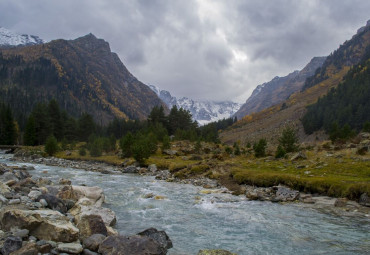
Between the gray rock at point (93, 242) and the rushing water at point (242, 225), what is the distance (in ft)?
10.8

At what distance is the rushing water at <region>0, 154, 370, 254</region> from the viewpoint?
484 inches

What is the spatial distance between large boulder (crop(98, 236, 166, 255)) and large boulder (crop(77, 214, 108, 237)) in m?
1.54

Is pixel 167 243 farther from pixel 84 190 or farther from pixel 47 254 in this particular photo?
pixel 84 190

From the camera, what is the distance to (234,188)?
2902 centimetres

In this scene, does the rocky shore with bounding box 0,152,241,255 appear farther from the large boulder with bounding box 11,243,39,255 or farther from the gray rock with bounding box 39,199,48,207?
the gray rock with bounding box 39,199,48,207

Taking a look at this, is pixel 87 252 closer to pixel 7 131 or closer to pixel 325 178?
pixel 325 178

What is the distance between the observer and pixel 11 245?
8.49 m

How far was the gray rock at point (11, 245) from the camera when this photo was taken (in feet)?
27.2

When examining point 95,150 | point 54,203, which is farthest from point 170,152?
point 54,203

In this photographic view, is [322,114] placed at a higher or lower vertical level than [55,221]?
higher

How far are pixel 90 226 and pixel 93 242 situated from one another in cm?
141

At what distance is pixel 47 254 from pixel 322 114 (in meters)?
149

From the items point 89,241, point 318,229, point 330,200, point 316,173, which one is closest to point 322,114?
point 316,173

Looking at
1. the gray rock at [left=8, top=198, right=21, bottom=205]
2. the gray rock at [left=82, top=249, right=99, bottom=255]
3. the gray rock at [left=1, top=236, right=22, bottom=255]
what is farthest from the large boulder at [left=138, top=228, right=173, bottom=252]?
the gray rock at [left=8, top=198, right=21, bottom=205]
